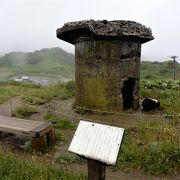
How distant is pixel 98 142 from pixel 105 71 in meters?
5.59

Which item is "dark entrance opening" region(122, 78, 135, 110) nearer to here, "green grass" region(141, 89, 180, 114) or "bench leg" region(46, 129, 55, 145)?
"green grass" region(141, 89, 180, 114)

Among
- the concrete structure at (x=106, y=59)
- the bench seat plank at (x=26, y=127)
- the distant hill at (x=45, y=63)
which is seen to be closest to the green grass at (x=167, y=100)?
the concrete structure at (x=106, y=59)

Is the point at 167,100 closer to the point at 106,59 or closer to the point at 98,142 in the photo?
the point at 106,59

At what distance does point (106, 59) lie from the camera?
8.27 m

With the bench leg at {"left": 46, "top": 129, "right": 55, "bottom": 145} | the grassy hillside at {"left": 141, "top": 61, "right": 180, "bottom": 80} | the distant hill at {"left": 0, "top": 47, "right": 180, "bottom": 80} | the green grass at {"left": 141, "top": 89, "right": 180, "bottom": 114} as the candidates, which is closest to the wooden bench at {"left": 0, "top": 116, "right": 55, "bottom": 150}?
the bench leg at {"left": 46, "top": 129, "right": 55, "bottom": 145}

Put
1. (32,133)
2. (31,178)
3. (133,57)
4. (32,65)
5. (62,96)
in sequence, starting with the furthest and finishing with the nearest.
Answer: (32,65) → (62,96) → (133,57) → (32,133) → (31,178)

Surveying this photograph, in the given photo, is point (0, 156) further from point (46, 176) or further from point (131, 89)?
point (131, 89)

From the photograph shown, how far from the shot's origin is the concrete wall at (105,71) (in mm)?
8250

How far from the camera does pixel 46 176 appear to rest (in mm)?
4008

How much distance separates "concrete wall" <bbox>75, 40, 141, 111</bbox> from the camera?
27.1 feet

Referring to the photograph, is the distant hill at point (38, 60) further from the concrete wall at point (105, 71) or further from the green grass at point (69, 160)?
the green grass at point (69, 160)

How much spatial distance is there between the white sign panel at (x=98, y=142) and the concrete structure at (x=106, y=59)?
17.3 feet

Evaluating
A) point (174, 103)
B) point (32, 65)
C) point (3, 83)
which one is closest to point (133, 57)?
point (174, 103)

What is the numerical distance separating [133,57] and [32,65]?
42702 millimetres
